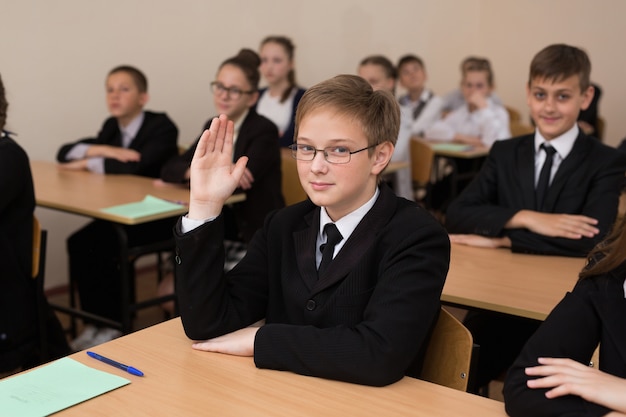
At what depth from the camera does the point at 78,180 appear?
12.4 ft

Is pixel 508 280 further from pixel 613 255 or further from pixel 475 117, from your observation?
pixel 475 117

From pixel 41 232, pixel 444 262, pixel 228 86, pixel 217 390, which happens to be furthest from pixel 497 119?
pixel 217 390

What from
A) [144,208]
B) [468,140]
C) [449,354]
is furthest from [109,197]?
[468,140]

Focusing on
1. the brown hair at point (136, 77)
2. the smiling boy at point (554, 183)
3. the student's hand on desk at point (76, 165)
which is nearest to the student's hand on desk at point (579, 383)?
the smiling boy at point (554, 183)

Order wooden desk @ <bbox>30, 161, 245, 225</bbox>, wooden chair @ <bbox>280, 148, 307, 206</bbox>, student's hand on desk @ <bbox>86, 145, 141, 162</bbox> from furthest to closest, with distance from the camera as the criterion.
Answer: student's hand on desk @ <bbox>86, 145, 141, 162</bbox> → wooden chair @ <bbox>280, 148, 307, 206</bbox> → wooden desk @ <bbox>30, 161, 245, 225</bbox>

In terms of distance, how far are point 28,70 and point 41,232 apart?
6.70 feet

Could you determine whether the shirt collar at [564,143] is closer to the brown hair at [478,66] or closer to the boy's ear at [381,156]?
the boy's ear at [381,156]

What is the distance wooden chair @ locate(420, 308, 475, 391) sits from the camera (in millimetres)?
1593

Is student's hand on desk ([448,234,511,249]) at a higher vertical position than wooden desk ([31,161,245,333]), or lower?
higher

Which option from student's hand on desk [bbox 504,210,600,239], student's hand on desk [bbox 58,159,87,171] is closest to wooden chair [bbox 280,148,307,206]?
student's hand on desk [bbox 58,159,87,171]

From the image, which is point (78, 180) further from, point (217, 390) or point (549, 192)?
point (217, 390)

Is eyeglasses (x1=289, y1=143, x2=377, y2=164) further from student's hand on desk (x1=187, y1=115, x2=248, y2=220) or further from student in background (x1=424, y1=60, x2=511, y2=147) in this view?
student in background (x1=424, y1=60, x2=511, y2=147)

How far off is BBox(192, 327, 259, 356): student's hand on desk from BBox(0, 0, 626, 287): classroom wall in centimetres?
319

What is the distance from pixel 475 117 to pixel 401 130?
179cm
